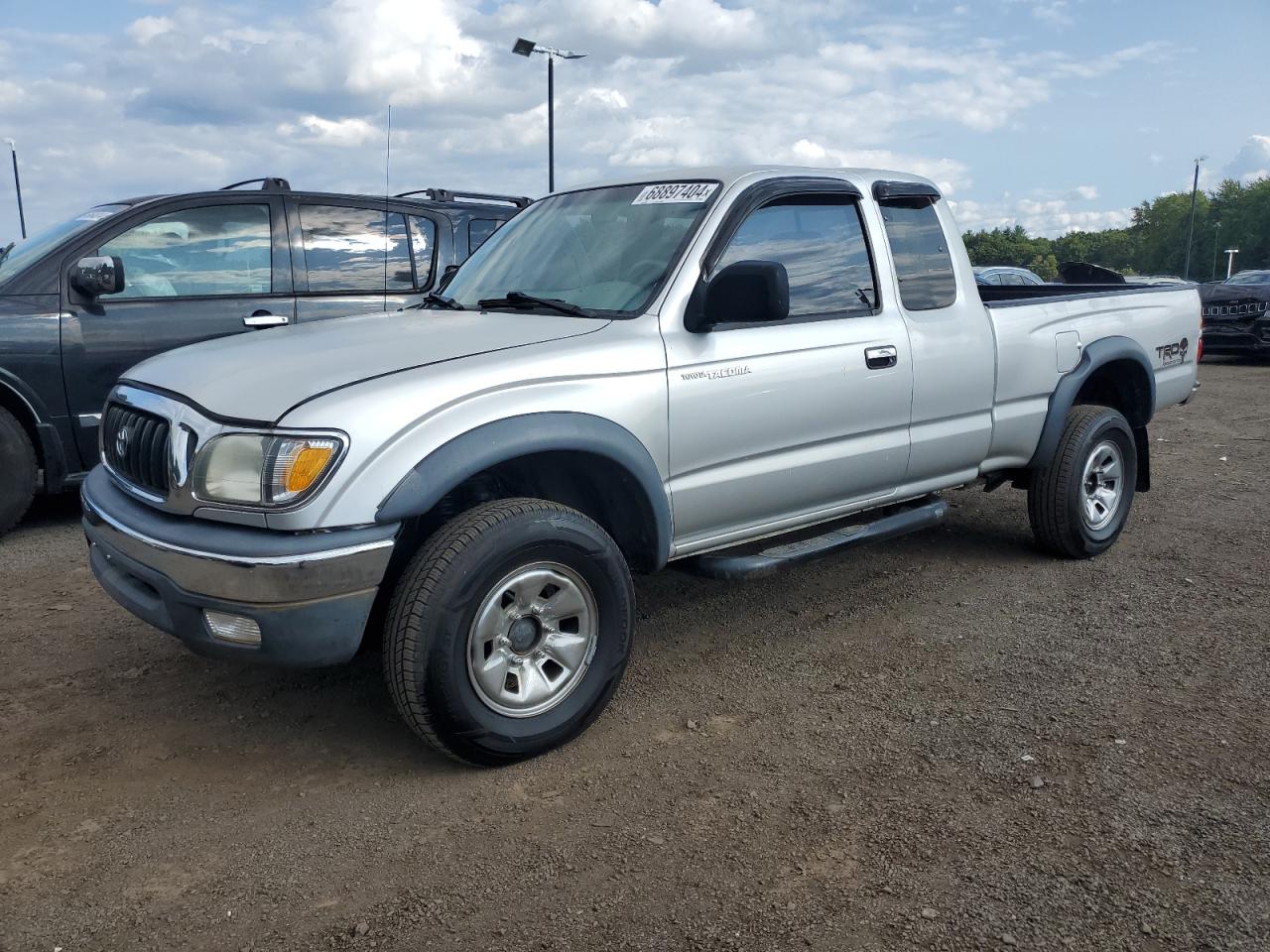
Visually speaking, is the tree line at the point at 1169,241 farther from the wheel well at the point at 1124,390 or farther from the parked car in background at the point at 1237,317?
the wheel well at the point at 1124,390

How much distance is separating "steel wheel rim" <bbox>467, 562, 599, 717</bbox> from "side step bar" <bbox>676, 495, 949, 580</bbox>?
61 centimetres

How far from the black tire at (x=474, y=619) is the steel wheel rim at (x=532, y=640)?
0.02 meters

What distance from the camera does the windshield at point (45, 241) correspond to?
5.83m

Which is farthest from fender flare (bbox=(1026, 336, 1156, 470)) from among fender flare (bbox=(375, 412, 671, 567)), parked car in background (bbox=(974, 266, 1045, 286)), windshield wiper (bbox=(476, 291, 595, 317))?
parked car in background (bbox=(974, 266, 1045, 286))

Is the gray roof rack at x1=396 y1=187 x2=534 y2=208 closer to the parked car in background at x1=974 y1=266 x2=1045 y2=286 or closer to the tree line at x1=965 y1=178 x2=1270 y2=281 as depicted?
the parked car in background at x1=974 y1=266 x2=1045 y2=286

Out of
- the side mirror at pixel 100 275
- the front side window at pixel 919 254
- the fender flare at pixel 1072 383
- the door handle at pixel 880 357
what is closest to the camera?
the door handle at pixel 880 357

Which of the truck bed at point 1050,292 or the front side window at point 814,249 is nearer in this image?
the front side window at point 814,249

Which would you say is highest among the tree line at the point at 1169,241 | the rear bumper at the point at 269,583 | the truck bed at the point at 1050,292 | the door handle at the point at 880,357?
the tree line at the point at 1169,241

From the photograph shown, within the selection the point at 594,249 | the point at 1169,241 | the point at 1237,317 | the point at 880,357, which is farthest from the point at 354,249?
the point at 1169,241

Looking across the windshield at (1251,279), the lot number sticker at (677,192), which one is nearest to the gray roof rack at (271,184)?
the lot number sticker at (677,192)

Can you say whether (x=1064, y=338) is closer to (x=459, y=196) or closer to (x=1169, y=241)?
(x=459, y=196)

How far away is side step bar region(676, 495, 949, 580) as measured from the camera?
374 centimetres

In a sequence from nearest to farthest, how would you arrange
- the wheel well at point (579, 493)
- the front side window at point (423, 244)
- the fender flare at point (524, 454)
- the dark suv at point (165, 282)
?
1. the fender flare at point (524, 454)
2. the wheel well at point (579, 493)
3. the dark suv at point (165, 282)
4. the front side window at point (423, 244)

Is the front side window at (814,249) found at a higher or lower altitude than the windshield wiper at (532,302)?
higher
